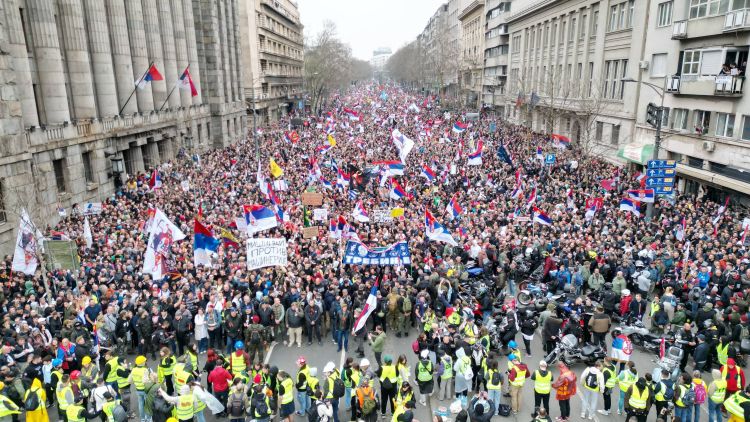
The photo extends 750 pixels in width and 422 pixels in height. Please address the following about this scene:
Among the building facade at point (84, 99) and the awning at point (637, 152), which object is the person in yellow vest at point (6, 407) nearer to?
the building facade at point (84, 99)

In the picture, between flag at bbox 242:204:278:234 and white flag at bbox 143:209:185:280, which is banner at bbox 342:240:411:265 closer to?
flag at bbox 242:204:278:234

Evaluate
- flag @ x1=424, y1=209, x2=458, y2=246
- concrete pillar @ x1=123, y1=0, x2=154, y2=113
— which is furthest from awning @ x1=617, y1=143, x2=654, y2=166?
concrete pillar @ x1=123, y1=0, x2=154, y2=113

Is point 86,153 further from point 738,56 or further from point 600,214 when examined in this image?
point 738,56

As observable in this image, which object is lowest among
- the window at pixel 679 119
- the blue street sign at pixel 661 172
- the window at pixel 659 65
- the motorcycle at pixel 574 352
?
the motorcycle at pixel 574 352

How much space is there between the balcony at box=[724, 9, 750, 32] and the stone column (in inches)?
1311

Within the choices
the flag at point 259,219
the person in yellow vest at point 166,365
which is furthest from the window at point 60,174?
the person in yellow vest at point 166,365

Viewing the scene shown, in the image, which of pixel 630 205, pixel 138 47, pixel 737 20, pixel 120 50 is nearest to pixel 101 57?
pixel 120 50

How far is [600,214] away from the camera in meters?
23.2

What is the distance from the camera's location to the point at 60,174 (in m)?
26.8

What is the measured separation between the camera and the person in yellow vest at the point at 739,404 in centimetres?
913

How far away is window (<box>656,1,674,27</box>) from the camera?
31.3 metres

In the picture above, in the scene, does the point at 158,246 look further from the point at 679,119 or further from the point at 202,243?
the point at 679,119

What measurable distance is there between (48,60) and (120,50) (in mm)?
7505

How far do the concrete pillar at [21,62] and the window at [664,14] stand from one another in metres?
33.7
